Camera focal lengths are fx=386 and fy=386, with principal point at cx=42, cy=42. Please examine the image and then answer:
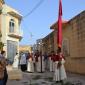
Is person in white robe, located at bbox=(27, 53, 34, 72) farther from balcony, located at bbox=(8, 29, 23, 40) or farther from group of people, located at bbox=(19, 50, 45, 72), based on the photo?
balcony, located at bbox=(8, 29, 23, 40)

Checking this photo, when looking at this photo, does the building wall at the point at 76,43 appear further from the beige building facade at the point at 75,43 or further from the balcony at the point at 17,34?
the balcony at the point at 17,34

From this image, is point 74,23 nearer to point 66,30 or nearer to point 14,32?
point 66,30

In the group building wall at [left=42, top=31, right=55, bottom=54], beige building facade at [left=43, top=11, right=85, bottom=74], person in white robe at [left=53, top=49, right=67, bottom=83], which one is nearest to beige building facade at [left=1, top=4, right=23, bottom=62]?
building wall at [left=42, top=31, right=55, bottom=54]

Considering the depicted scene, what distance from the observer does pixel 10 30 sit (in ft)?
192

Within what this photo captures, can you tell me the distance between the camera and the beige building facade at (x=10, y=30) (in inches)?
2219

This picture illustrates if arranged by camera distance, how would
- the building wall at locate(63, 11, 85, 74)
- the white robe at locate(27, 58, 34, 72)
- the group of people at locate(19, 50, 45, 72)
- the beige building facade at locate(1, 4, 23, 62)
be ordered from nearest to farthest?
the building wall at locate(63, 11, 85, 74)
the group of people at locate(19, 50, 45, 72)
the white robe at locate(27, 58, 34, 72)
the beige building facade at locate(1, 4, 23, 62)

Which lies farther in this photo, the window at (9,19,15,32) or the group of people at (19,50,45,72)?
the window at (9,19,15,32)

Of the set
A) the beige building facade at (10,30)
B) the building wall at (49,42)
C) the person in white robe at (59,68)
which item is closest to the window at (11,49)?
the beige building facade at (10,30)

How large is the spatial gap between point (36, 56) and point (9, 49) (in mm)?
25596

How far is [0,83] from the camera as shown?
492 inches

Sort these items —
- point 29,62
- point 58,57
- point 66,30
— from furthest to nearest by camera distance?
1. point 29,62
2. point 66,30
3. point 58,57

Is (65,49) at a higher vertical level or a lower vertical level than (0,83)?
higher

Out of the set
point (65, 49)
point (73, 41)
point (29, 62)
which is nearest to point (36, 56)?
point (29, 62)

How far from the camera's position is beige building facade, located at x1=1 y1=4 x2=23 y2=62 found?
5638 centimetres
